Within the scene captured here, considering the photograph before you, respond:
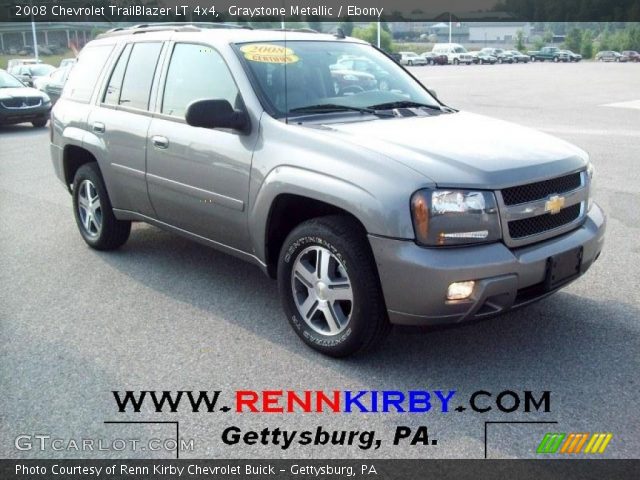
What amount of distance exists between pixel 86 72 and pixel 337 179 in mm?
3383

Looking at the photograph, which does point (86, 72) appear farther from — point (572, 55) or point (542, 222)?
point (572, 55)

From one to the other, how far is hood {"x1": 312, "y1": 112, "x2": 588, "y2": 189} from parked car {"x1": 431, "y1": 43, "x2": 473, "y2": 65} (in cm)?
6347

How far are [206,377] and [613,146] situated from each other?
9.99 meters

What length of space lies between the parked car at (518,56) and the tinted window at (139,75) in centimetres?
7048

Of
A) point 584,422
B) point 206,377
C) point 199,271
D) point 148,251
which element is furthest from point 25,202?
point 584,422

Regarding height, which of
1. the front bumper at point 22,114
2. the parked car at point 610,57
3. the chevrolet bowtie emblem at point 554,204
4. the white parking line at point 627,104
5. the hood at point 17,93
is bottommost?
the parked car at point 610,57

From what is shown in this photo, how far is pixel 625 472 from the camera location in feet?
9.73

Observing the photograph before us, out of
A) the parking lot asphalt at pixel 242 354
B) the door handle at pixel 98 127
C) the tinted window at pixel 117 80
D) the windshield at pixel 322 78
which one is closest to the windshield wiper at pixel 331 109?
the windshield at pixel 322 78

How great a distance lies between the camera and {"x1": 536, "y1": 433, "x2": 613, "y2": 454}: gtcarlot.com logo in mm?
3146

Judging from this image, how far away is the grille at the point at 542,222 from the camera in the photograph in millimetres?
3723

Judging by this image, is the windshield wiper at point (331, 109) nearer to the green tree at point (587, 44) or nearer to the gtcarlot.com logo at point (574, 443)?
the gtcarlot.com logo at point (574, 443)

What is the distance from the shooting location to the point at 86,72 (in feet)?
20.3

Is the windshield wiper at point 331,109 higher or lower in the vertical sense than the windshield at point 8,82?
higher

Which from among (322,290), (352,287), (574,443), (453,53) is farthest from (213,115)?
(453,53)
